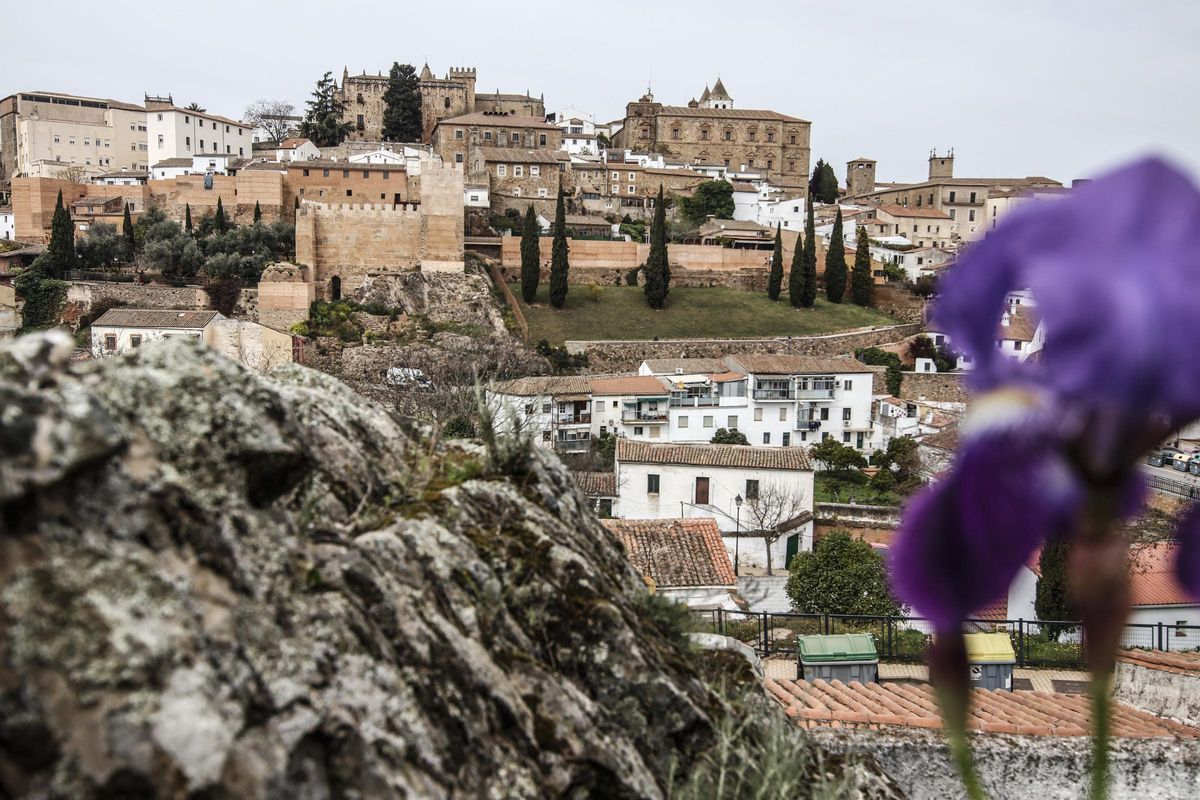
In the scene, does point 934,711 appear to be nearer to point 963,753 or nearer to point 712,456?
point 963,753

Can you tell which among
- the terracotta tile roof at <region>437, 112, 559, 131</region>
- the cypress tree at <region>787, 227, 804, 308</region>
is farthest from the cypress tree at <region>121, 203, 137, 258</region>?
the cypress tree at <region>787, 227, 804, 308</region>

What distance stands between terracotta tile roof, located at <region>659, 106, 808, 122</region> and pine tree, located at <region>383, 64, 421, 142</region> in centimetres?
2119

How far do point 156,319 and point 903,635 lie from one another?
33665 millimetres

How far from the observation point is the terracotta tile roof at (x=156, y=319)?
3631 centimetres

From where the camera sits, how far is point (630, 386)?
3531 cm

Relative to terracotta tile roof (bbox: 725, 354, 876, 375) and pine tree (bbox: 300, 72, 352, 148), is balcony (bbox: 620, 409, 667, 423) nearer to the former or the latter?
terracotta tile roof (bbox: 725, 354, 876, 375)

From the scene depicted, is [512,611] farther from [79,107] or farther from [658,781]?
[79,107]

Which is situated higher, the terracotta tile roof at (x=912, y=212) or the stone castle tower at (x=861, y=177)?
the stone castle tower at (x=861, y=177)

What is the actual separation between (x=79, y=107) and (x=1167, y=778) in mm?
85021

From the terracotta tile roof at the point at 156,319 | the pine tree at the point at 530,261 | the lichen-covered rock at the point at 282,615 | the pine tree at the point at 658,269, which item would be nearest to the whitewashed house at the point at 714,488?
the terracotta tile roof at the point at 156,319

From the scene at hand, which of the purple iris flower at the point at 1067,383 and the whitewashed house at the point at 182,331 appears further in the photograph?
the whitewashed house at the point at 182,331

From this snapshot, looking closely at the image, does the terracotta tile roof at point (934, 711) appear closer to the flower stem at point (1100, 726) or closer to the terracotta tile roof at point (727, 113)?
the flower stem at point (1100, 726)

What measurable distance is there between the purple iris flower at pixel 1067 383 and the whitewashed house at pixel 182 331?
34153mm

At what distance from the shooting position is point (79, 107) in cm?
7306
